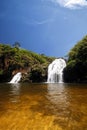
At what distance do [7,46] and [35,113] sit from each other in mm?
66875

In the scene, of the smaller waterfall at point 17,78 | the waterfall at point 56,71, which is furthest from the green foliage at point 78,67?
Result: the smaller waterfall at point 17,78

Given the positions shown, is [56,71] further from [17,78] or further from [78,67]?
[17,78]

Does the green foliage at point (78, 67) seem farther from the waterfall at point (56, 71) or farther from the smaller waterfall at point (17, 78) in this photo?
the smaller waterfall at point (17, 78)

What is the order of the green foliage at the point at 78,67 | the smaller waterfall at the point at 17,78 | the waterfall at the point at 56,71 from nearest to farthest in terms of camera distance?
the green foliage at the point at 78,67
the waterfall at the point at 56,71
the smaller waterfall at the point at 17,78

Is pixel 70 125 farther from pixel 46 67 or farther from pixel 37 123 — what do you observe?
pixel 46 67

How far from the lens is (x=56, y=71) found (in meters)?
55.2

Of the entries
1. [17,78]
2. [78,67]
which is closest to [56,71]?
[78,67]

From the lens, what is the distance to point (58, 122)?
923 cm

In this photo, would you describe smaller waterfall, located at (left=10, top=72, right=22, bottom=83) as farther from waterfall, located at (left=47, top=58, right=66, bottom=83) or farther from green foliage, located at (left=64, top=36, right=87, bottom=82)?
green foliage, located at (left=64, top=36, right=87, bottom=82)

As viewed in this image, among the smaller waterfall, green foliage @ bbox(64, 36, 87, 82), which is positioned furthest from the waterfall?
the smaller waterfall

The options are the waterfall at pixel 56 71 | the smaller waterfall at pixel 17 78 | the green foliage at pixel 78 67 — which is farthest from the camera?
the smaller waterfall at pixel 17 78

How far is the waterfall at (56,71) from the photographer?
54000 millimetres

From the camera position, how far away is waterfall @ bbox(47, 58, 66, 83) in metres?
54.0

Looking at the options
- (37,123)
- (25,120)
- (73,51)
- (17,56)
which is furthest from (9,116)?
(17,56)
